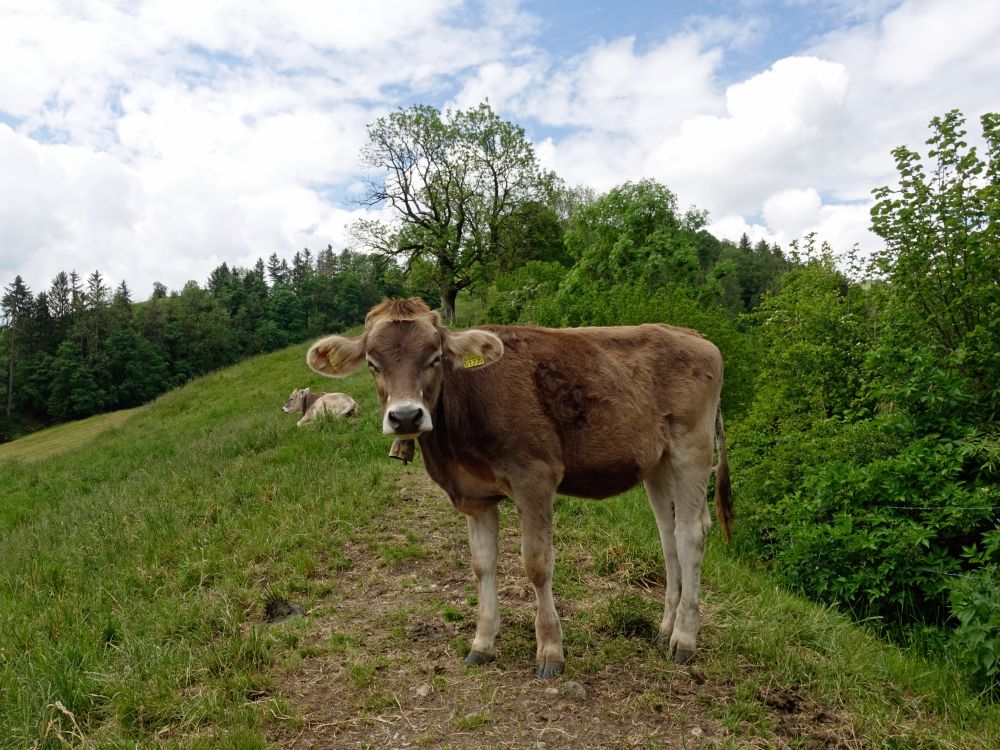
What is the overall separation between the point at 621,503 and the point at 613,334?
194 inches

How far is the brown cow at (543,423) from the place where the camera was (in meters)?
4.38

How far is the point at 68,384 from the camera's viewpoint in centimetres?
6600

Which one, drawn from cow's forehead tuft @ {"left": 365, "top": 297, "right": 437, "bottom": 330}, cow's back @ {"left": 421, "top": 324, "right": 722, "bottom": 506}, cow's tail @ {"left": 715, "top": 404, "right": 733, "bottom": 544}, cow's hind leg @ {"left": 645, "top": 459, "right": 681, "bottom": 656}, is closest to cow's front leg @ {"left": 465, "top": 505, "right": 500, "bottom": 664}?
cow's back @ {"left": 421, "top": 324, "right": 722, "bottom": 506}

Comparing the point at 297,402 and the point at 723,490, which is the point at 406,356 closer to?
the point at 723,490

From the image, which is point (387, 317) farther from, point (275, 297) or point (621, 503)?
point (275, 297)

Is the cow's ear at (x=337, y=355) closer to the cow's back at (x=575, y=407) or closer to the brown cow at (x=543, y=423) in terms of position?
the brown cow at (x=543, y=423)

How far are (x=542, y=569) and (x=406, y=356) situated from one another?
180 centimetres

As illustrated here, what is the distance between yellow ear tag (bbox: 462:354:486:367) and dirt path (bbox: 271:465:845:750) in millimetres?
2224

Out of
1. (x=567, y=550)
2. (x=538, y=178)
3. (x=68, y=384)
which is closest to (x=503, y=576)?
(x=567, y=550)

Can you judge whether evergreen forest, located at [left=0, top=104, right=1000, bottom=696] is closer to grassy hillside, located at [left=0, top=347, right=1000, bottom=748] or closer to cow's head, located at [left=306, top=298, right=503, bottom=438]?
grassy hillside, located at [left=0, top=347, right=1000, bottom=748]

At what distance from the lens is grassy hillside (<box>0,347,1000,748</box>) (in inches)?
155

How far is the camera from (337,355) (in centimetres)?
458

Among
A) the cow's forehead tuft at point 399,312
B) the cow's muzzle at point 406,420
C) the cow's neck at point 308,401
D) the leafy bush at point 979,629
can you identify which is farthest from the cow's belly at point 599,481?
the cow's neck at point 308,401

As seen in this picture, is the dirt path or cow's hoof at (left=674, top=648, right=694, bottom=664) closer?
the dirt path
